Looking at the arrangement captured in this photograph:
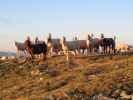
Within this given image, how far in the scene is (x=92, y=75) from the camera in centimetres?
4531

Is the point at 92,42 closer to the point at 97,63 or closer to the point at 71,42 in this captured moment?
the point at 71,42

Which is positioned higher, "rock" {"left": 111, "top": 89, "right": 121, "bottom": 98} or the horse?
the horse

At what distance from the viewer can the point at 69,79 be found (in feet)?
146

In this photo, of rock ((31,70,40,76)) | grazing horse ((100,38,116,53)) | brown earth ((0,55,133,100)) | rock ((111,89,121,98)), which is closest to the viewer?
rock ((111,89,121,98))

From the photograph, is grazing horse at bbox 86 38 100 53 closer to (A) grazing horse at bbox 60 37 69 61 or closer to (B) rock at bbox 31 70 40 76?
(A) grazing horse at bbox 60 37 69 61

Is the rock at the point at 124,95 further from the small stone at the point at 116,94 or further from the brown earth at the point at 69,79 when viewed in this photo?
the small stone at the point at 116,94

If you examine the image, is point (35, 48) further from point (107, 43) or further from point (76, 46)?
point (107, 43)

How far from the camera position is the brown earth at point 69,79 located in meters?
38.2

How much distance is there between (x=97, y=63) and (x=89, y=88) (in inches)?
555

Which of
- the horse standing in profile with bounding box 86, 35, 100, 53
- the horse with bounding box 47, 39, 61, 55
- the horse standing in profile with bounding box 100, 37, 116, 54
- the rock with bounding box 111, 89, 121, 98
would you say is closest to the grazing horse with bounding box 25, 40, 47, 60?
the horse with bounding box 47, 39, 61, 55

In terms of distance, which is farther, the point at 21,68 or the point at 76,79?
the point at 21,68

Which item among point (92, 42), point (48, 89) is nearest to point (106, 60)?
point (92, 42)

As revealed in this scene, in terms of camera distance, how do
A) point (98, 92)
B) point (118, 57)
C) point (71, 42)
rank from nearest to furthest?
point (98, 92) < point (118, 57) < point (71, 42)

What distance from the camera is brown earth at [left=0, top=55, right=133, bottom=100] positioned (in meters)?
38.2
